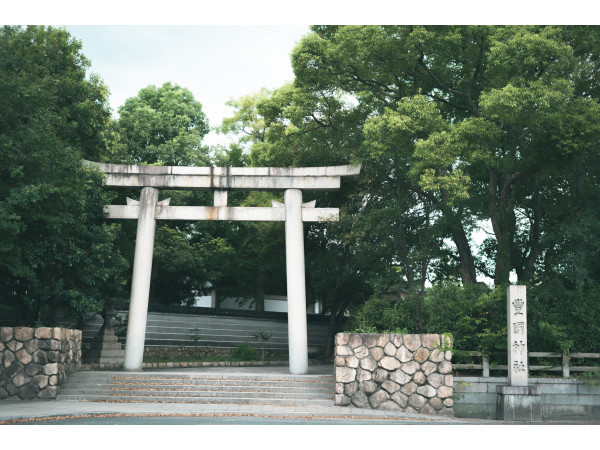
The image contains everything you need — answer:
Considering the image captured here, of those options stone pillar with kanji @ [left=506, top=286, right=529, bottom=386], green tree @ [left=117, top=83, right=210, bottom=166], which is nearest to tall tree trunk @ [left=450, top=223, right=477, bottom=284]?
stone pillar with kanji @ [left=506, top=286, right=529, bottom=386]

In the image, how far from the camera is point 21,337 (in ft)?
50.6

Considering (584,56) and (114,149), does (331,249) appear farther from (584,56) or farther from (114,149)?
(584,56)

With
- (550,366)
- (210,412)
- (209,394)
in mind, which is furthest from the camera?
(550,366)

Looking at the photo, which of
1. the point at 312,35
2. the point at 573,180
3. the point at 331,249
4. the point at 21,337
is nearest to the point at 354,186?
the point at 331,249

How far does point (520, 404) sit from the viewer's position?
47.7ft

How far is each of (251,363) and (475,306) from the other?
35.0 ft

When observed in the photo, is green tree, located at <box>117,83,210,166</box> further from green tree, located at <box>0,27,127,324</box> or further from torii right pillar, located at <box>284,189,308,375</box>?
torii right pillar, located at <box>284,189,308,375</box>

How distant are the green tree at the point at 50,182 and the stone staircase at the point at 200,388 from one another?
321cm

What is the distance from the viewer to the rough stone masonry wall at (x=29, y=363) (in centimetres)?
1524

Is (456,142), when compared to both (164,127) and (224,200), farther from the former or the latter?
(164,127)

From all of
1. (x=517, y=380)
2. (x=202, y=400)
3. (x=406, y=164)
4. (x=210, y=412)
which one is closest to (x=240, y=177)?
(x=406, y=164)

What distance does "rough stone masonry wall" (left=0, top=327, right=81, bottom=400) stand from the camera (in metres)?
15.2

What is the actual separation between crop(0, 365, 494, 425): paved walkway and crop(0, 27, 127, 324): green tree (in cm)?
Result: 369

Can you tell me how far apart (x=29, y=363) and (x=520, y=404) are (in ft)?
38.8
